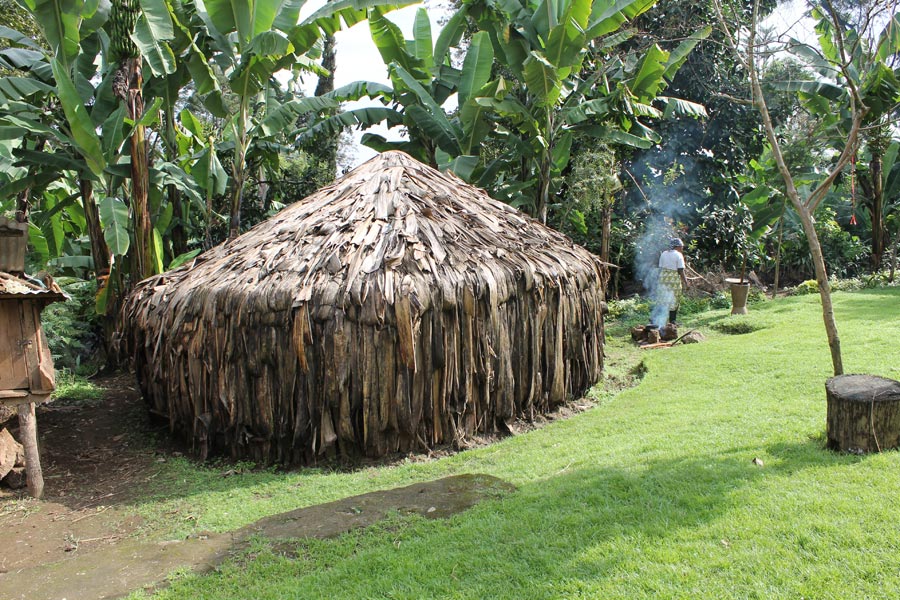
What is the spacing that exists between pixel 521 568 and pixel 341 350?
2.83 meters

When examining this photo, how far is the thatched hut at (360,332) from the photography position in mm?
5980

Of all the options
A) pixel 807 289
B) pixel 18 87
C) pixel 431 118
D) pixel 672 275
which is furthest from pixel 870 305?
pixel 18 87

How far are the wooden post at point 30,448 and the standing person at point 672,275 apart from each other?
9.67 m

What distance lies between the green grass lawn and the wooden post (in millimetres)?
999

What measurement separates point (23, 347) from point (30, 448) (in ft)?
2.91

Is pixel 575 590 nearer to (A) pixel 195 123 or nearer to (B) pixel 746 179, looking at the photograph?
(A) pixel 195 123

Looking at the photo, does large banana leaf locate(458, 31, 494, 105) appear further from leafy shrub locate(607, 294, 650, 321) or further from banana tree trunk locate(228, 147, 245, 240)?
leafy shrub locate(607, 294, 650, 321)

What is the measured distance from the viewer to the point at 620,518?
13.4 feet

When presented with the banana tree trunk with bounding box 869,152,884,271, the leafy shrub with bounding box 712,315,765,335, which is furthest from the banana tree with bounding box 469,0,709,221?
the banana tree trunk with bounding box 869,152,884,271

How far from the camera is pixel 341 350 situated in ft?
19.5

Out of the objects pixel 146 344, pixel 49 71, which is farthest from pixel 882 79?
pixel 49 71

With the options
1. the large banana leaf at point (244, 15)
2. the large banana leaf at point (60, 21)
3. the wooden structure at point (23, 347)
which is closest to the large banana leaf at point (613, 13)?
the large banana leaf at point (244, 15)

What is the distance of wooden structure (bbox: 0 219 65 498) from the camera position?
5621 mm

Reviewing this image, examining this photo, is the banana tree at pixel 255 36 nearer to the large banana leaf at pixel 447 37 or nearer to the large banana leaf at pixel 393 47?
the large banana leaf at pixel 393 47
